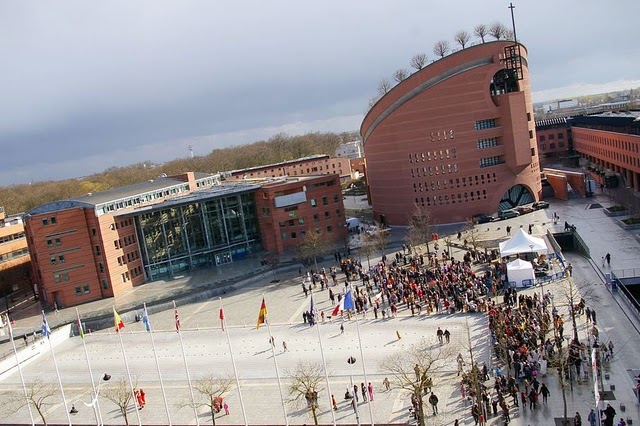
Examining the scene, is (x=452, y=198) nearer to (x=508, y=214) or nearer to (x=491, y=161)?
(x=491, y=161)

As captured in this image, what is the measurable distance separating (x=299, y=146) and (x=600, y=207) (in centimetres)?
10935

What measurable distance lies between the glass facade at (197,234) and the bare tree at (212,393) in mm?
27388

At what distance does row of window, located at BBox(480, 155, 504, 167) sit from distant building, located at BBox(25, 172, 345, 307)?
14.7 metres

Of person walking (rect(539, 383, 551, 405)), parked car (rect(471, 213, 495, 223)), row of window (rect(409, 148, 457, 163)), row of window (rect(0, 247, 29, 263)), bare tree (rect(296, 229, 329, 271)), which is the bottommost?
person walking (rect(539, 383, 551, 405))

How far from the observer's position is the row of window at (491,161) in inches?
2292

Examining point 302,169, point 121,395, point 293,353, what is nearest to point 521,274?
point 293,353

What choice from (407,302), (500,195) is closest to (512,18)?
(500,195)

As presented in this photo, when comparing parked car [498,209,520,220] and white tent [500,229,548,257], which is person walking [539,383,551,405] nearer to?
white tent [500,229,548,257]

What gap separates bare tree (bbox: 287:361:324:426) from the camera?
22391 millimetres

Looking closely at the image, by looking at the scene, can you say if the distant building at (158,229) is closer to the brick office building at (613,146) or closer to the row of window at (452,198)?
the row of window at (452,198)

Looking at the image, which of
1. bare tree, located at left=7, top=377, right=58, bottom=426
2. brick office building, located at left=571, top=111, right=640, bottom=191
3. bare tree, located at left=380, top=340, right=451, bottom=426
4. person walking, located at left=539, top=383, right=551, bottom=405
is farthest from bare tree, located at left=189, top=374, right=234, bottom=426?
brick office building, located at left=571, top=111, right=640, bottom=191

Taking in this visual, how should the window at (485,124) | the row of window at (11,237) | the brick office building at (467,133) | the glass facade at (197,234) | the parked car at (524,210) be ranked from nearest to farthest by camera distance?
the glass facade at (197,234), the brick office building at (467,133), the parked car at (524,210), the window at (485,124), the row of window at (11,237)

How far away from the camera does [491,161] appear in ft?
191

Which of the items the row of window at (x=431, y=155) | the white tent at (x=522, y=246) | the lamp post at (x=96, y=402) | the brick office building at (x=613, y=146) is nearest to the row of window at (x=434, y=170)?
the row of window at (x=431, y=155)
